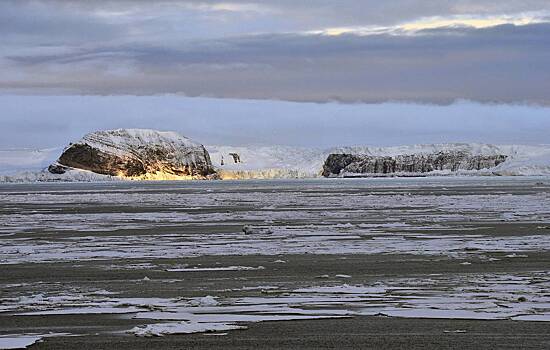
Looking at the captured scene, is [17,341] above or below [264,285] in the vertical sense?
above

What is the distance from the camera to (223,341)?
7.42m

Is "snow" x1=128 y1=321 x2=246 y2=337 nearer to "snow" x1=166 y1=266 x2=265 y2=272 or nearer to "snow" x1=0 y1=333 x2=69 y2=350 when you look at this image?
"snow" x1=0 y1=333 x2=69 y2=350

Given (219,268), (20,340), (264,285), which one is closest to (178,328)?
(20,340)

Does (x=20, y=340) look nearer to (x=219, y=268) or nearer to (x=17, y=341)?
(x=17, y=341)

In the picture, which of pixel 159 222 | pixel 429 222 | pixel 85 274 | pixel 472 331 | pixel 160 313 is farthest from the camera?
pixel 159 222

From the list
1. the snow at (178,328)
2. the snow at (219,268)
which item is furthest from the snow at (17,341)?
the snow at (219,268)

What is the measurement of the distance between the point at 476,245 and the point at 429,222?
778cm

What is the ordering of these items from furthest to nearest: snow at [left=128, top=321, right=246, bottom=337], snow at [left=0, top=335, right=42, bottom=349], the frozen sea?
the frozen sea, snow at [left=128, top=321, right=246, bottom=337], snow at [left=0, top=335, right=42, bottom=349]

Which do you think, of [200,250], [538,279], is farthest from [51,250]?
[538,279]

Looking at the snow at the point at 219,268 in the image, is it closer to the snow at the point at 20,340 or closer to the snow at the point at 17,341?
the snow at the point at 20,340

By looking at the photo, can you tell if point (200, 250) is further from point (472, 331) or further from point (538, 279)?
point (472, 331)

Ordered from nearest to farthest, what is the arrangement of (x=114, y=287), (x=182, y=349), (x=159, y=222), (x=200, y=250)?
(x=182, y=349)
(x=114, y=287)
(x=200, y=250)
(x=159, y=222)

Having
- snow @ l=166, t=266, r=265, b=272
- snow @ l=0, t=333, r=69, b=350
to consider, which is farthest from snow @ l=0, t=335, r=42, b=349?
snow @ l=166, t=266, r=265, b=272

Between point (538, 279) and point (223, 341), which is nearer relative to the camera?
point (223, 341)
